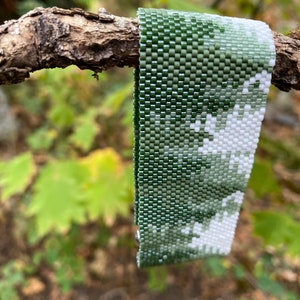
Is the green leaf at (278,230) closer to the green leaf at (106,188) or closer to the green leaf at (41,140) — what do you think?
the green leaf at (106,188)

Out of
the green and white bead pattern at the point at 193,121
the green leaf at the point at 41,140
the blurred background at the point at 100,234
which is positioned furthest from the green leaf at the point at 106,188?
the green and white bead pattern at the point at 193,121

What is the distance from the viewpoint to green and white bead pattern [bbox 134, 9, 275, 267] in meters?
0.49

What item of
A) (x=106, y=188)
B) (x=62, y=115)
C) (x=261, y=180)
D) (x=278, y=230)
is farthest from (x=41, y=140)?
(x=278, y=230)

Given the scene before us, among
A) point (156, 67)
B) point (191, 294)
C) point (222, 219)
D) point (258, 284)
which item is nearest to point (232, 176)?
point (222, 219)

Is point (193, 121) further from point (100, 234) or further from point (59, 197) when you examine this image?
point (100, 234)

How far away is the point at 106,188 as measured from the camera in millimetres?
1332

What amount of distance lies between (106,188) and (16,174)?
30 centimetres

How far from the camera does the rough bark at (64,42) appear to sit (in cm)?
45

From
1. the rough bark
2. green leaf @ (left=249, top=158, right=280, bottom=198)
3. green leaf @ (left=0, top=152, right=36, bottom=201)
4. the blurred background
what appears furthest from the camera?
the blurred background

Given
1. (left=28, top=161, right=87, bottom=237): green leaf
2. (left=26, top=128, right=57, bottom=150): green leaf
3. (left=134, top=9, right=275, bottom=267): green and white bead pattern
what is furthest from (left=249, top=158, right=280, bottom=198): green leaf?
(left=26, top=128, right=57, bottom=150): green leaf

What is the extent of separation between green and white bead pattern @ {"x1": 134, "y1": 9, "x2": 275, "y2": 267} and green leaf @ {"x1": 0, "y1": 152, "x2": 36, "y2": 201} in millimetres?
716

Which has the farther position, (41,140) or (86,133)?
(41,140)

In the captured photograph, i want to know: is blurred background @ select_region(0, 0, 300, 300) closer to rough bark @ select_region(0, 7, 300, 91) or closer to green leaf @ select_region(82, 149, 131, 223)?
green leaf @ select_region(82, 149, 131, 223)

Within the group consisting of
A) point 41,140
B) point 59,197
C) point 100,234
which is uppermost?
point 59,197
